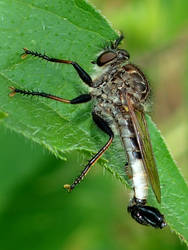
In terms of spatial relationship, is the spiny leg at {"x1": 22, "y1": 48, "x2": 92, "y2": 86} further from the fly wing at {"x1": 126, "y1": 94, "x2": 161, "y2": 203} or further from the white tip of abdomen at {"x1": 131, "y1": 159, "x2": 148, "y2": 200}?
the white tip of abdomen at {"x1": 131, "y1": 159, "x2": 148, "y2": 200}

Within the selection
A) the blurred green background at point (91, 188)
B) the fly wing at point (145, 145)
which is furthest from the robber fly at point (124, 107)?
the blurred green background at point (91, 188)

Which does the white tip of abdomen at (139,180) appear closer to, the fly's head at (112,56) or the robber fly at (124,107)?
the robber fly at (124,107)

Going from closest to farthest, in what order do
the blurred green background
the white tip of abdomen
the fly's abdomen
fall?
the white tip of abdomen
the fly's abdomen
the blurred green background

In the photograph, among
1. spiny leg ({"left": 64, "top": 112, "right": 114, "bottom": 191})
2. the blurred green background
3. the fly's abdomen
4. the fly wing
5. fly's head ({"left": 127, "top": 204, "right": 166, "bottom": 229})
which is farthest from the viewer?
the blurred green background

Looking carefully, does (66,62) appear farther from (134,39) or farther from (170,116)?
(170,116)

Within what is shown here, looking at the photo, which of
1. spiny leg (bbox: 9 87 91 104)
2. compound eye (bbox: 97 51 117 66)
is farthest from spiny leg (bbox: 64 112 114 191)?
compound eye (bbox: 97 51 117 66)

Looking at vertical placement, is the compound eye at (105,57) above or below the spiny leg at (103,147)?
above

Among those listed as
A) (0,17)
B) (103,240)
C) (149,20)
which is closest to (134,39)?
(149,20)
